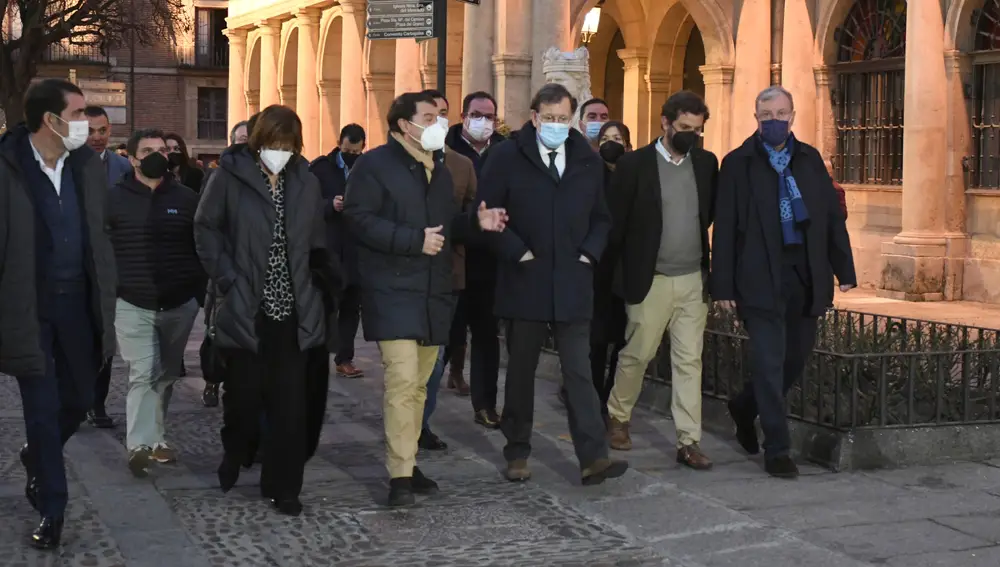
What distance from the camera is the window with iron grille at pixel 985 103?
18498 millimetres

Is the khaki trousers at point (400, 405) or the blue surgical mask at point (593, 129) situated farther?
the blue surgical mask at point (593, 129)

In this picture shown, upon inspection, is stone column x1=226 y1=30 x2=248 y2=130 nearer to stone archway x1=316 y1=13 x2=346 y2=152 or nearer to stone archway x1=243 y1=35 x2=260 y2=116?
stone archway x1=243 y1=35 x2=260 y2=116

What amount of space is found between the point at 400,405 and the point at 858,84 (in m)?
15.4

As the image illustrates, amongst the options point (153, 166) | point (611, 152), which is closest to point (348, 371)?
point (611, 152)

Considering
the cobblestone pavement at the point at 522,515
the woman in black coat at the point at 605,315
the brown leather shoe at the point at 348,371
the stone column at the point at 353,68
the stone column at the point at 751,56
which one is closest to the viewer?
the cobblestone pavement at the point at 522,515

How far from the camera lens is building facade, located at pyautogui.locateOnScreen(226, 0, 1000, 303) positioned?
1856 centimetres

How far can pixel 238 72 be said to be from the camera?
145ft

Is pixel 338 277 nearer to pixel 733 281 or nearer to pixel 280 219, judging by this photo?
pixel 280 219

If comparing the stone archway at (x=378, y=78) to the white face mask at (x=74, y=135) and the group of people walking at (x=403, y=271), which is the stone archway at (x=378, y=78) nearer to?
the group of people walking at (x=403, y=271)

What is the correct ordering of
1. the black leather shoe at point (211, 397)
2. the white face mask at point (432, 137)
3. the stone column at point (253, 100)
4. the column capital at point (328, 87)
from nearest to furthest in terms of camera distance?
the white face mask at point (432, 137), the black leather shoe at point (211, 397), the column capital at point (328, 87), the stone column at point (253, 100)

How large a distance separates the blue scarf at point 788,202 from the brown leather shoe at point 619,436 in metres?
1.47

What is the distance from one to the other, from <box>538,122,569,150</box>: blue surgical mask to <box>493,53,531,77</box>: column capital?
16035 millimetres

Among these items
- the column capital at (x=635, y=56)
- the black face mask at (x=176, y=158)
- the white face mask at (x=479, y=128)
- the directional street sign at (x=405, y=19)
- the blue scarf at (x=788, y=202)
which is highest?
the column capital at (x=635, y=56)

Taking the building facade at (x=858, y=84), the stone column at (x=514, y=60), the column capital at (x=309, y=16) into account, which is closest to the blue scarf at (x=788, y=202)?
the building facade at (x=858, y=84)
